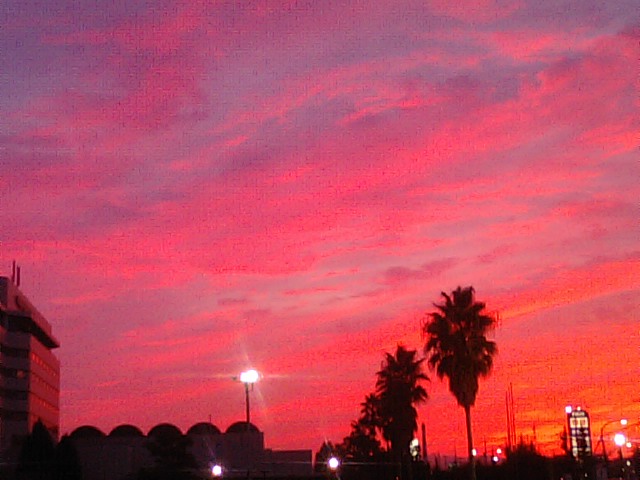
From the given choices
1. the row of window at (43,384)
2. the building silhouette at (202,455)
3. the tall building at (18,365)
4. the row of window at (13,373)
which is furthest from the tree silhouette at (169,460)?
the row of window at (43,384)

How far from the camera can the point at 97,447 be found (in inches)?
4099

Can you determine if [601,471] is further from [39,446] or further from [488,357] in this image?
[39,446]

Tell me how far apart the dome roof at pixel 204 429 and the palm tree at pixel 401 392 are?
1939 inches

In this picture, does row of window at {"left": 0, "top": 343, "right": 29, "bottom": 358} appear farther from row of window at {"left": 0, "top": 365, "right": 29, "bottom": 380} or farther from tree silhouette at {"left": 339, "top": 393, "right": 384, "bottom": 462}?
tree silhouette at {"left": 339, "top": 393, "right": 384, "bottom": 462}

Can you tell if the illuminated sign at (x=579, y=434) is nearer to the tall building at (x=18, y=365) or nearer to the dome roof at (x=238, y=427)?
the dome roof at (x=238, y=427)

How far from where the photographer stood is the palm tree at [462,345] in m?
60.0

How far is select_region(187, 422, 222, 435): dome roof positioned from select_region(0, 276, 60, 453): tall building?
1891 cm

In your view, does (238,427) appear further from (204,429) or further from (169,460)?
(169,460)

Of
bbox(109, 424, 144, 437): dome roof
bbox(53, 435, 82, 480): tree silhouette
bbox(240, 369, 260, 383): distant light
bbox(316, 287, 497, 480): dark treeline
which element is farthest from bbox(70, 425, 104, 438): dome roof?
bbox(240, 369, 260, 383): distant light

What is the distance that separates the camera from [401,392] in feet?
264

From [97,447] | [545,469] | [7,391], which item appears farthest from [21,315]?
[545,469]

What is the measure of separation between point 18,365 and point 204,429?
25791 mm

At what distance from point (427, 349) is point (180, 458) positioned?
42.9 meters

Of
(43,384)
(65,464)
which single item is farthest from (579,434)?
(43,384)
